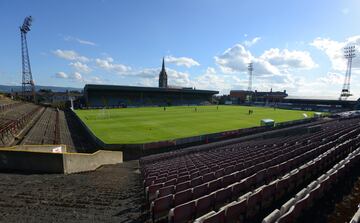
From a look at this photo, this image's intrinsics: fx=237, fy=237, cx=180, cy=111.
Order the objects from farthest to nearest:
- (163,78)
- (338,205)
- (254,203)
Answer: (163,78)
(338,205)
(254,203)

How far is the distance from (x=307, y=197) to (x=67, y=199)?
22.7 feet

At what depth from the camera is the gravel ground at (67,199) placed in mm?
6180

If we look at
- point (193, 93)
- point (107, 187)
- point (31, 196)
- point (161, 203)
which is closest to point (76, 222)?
point (161, 203)

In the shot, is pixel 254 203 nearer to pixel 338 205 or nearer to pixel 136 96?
pixel 338 205

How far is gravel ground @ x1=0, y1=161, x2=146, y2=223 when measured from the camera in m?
6.18

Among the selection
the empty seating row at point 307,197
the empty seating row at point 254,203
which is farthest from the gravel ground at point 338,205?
the empty seating row at point 254,203

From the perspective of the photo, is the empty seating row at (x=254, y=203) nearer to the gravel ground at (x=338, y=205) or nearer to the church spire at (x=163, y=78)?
the gravel ground at (x=338, y=205)

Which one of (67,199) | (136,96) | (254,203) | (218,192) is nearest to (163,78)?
(136,96)

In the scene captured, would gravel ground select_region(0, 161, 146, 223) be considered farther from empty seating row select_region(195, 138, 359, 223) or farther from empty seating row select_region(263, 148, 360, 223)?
empty seating row select_region(263, 148, 360, 223)

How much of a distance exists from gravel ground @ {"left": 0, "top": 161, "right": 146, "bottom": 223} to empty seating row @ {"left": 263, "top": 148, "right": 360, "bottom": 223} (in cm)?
327

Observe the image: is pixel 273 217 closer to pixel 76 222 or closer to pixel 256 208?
pixel 256 208

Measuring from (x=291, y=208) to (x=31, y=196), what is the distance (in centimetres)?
785

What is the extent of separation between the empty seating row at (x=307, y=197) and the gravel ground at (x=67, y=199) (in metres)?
3.27

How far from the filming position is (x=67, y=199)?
7641 millimetres
